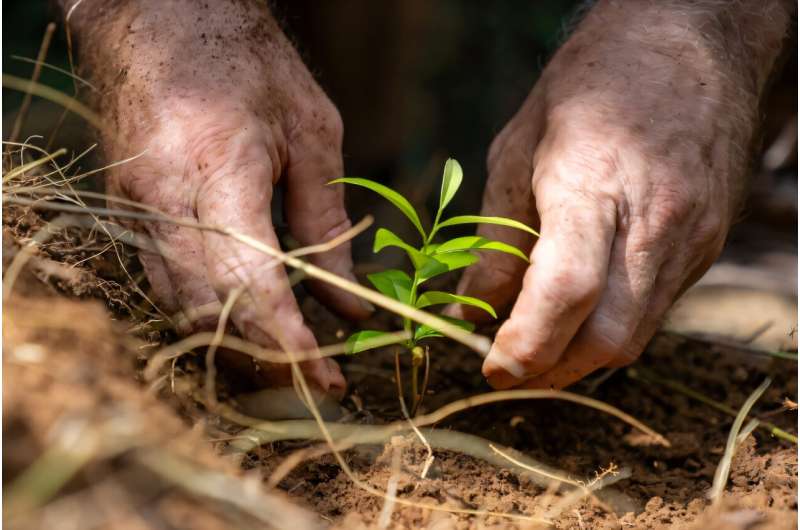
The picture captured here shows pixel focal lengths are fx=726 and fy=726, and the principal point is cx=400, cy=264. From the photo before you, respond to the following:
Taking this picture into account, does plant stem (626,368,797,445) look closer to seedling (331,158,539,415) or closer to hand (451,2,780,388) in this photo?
hand (451,2,780,388)

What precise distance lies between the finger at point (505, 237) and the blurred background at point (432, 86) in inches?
58.8

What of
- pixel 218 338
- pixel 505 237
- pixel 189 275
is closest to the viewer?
pixel 218 338

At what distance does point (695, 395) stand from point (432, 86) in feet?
9.14

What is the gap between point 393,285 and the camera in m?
1.17

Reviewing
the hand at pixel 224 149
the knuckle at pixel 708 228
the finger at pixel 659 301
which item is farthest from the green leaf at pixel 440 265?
the knuckle at pixel 708 228

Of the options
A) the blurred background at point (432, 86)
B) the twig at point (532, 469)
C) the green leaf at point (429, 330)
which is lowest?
the blurred background at point (432, 86)

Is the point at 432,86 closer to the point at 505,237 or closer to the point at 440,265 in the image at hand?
the point at 505,237

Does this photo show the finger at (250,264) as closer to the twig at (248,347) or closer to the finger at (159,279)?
the twig at (248,347)

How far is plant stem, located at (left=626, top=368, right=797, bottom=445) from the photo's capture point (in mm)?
1282

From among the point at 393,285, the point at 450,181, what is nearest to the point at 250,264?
the point at 393,285

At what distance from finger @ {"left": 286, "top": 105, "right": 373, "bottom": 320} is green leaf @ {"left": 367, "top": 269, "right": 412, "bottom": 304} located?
185 millimetres

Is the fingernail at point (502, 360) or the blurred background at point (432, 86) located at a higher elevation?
the fingernail at point (502, 360)

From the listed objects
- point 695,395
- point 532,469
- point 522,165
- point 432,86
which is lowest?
point 432,86

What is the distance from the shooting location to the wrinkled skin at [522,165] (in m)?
1.12
